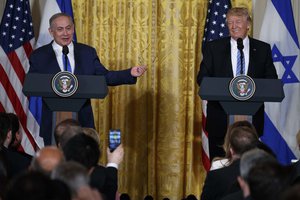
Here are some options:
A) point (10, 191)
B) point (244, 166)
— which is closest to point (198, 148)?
point (244, 166)

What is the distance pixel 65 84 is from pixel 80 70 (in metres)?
0.71

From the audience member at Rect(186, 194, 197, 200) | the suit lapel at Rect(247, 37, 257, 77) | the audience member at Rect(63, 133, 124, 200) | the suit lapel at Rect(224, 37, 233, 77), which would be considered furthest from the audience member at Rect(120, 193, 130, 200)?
the audience member at Rect(63, 133, 124, 200)

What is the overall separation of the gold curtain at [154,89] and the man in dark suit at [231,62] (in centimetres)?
180

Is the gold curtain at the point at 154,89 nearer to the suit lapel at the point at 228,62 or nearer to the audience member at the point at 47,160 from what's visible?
the suit lapel at the point at 228,62

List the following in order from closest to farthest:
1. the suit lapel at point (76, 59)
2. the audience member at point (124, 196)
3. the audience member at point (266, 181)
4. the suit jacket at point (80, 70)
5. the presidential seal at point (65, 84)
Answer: the audience member at point (266, 181), the presidential seal at point (65, 84), the suit jacket at point (80, 70), the suit lapel at point (76, 59), the audience member at point (124, 196)

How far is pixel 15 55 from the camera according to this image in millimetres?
8977

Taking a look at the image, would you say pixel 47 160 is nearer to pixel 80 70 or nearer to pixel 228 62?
pixel 80 70

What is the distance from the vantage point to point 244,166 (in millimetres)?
→ 3727

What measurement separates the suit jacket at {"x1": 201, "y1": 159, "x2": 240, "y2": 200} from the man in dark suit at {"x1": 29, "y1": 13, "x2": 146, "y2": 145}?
7.13ft

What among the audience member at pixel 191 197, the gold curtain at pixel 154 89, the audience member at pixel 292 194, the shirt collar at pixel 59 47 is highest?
Answer: the audience member at pixel 292 194

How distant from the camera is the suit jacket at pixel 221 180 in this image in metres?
4.78

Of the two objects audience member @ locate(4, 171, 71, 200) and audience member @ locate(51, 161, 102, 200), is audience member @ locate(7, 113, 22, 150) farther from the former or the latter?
audience member @ locate(4, 171, 71, 200)

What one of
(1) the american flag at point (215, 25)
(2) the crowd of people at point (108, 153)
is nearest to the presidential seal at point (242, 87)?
(2) the crowd of people at point (108, 153)

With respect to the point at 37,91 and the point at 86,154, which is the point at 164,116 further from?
the point at 86,154
